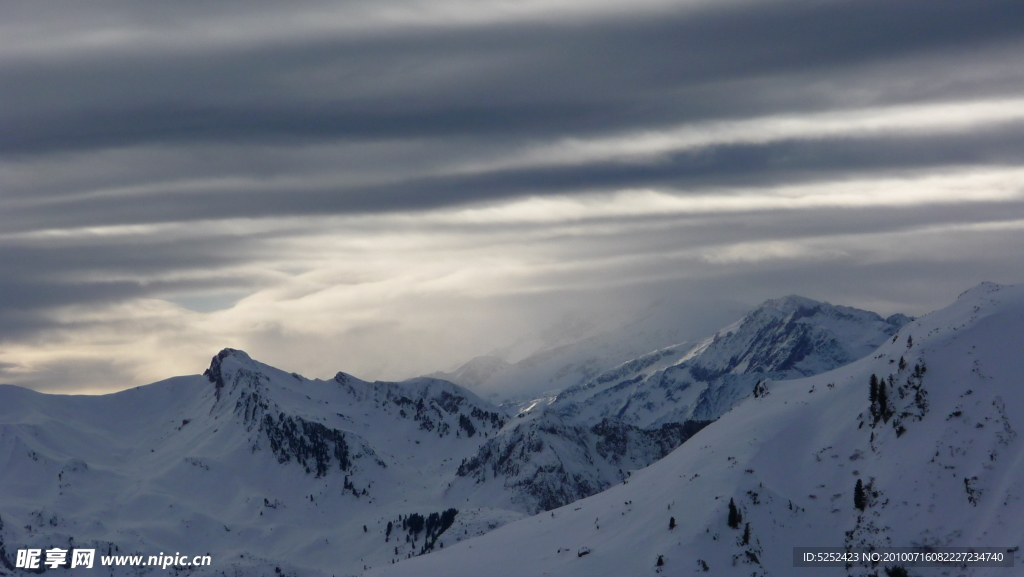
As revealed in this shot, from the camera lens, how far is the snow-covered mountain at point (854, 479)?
12506cm

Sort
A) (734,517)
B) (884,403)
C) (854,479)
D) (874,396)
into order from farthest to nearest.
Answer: (874,396) < (884,403) < (854,479) < (734,517)

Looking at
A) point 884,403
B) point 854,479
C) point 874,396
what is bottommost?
point 854,479

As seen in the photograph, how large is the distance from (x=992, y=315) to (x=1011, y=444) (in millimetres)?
25645

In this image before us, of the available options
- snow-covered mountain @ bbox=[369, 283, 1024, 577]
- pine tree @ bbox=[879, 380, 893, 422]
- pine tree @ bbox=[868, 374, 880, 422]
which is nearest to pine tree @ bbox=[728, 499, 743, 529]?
snow-covered mountain @ bbox=[369, 283, 1024, 577]

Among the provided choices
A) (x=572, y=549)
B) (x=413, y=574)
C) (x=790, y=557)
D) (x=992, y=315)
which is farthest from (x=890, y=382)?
(x=413, y=574)

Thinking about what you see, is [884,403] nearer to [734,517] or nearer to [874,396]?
[874,396]

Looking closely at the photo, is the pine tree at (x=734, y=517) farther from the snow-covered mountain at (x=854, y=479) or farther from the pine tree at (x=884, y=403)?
the pine tree at (x=884, y=403)

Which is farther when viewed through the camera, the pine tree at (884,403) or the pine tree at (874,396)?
the pine tree at (874,396)

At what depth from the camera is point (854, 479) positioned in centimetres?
13738

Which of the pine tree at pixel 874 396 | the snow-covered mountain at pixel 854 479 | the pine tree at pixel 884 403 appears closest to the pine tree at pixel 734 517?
the snow-covered mountain at pixel 854 479

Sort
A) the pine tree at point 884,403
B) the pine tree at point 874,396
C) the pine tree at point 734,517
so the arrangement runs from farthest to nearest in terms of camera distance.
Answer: the pine tree at point 874,396, the pine tree at point 884,403, the pine tree at point 734,517

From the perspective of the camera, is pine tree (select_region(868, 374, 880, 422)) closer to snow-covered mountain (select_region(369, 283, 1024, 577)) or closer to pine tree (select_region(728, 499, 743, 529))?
snow-covered mountain (select_region(369, 283, 1024, 577))

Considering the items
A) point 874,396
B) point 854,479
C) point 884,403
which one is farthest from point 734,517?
point 874,396

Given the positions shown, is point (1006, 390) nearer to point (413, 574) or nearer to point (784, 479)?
point (784, 479)
